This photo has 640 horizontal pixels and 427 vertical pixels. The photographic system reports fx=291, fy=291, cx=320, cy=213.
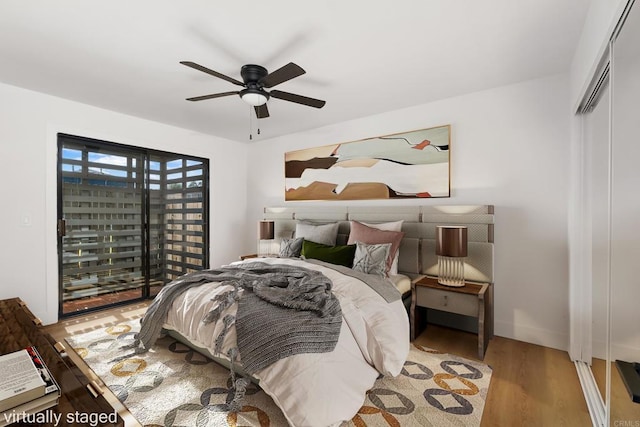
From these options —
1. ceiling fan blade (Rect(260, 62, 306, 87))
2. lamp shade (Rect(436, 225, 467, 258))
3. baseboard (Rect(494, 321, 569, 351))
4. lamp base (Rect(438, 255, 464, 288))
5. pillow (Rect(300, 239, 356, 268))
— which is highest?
ceiling fan blade (Rect(260, 62, 306, 87))

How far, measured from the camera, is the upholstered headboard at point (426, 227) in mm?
2850

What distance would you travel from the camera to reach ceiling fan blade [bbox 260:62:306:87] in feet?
6.34

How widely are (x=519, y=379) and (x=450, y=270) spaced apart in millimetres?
1050

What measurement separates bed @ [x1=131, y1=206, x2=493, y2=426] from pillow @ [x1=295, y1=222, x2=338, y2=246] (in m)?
0.01

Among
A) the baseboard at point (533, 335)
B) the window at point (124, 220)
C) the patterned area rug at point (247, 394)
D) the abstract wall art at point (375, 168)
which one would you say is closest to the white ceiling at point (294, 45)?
the abstract wall art at point (375, 168)

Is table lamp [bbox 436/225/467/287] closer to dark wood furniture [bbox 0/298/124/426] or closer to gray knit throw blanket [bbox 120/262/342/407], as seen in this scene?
gray knit throw blanket [bbox 120/262/342/407]

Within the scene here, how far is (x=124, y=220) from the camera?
12.7 ft

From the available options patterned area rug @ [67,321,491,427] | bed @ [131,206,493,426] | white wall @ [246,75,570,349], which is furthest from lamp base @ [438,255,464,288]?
patterned area rug @ [67,321,491,427]

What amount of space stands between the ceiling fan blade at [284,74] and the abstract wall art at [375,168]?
5.90 ft

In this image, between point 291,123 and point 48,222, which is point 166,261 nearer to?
point 48,222

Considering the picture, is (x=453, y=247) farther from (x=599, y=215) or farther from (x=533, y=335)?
(x=533, y=335)

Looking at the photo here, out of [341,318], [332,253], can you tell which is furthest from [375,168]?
[341,318]

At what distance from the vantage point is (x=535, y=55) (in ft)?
7.64

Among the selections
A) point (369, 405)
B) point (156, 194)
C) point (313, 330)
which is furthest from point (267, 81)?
point (156, 194)
